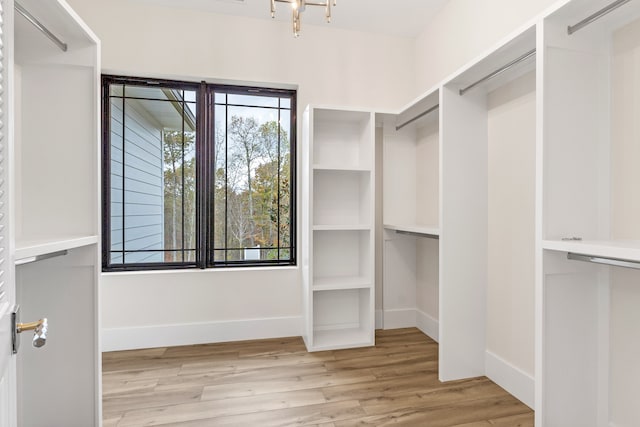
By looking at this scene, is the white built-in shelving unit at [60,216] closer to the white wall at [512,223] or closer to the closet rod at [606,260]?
the closet rod at [606,260]

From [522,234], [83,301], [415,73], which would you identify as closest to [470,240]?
[522,234]

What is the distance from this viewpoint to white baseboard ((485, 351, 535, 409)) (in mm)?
1848

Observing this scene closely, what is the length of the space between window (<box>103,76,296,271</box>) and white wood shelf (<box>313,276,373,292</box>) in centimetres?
43

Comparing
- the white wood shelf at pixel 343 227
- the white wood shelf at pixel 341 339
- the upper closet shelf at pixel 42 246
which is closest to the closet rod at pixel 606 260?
the white wood shelf at pixel 343 227

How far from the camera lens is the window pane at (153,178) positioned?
2.68 m

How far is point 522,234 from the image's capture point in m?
→ 1.91

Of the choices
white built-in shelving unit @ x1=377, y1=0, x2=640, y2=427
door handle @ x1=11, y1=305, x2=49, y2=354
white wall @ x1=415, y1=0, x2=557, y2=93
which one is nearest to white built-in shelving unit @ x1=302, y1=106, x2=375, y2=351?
white wall @ x1=415, y1=0, x2=557, y2=93

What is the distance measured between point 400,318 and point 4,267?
2.92 m

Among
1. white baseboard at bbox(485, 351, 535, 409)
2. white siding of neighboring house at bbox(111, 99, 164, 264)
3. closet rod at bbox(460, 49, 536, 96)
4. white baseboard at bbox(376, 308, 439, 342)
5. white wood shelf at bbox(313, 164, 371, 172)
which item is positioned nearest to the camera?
closet rod at bbox(460, 49, 536, 96)

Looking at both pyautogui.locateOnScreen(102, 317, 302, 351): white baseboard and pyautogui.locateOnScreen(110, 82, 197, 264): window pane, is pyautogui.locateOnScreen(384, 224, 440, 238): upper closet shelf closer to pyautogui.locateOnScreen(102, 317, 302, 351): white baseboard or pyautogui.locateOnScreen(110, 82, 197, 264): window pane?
pyautogui.locateOnScreen(102, 317, 302, 351): white baseboard

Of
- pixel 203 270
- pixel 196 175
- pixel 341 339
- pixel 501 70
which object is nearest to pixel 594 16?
pixel 501 70

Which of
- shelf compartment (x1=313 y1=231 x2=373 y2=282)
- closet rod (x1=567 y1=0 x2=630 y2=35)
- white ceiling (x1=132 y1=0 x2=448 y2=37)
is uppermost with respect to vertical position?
white ceiling (x1=132 y1=0 x2=448 y2=37)

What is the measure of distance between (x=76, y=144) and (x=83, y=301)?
2.33 feet

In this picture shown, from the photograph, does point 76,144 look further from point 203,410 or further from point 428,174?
point 428,174
